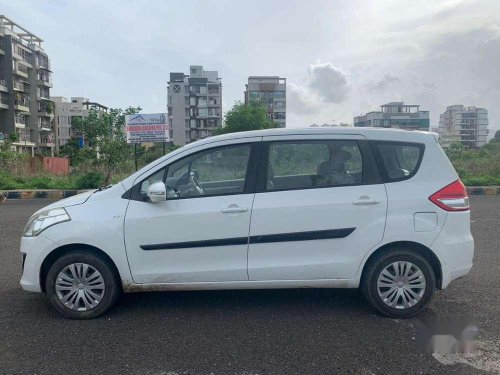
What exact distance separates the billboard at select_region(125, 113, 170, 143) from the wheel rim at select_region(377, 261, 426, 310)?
44.3 ft

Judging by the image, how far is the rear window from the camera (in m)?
3.95

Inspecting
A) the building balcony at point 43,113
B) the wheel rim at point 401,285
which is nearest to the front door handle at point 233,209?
the wheel rim at point 401,285

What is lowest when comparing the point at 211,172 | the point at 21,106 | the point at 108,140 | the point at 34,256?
the point at 34,256

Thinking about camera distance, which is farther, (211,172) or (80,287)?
(211,172)

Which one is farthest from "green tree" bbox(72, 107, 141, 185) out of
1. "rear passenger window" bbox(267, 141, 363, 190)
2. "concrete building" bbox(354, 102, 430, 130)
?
"concrete building" bbox(354, 102, 430, 130)

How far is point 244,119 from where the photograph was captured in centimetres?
4406

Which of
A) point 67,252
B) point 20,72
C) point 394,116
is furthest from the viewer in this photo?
point 394,116

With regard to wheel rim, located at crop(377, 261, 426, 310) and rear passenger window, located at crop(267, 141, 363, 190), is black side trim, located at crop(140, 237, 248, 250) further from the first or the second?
wheel rim, located at crop(377, 261, 426, 310)

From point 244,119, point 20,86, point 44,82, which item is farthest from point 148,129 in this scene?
point 44,82

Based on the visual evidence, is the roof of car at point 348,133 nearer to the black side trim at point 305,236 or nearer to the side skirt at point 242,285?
the black side trim at point 305,236

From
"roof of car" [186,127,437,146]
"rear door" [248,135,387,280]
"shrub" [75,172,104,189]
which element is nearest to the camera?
"rear door" [248,135,387,280]

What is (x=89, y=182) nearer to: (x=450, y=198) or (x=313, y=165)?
(x=313, y=165)

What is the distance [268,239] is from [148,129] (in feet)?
44.0

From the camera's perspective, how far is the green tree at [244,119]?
43.9 meters
